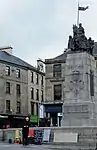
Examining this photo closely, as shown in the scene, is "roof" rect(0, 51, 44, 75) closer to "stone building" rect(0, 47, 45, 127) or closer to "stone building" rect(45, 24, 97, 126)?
"stone building" rect(0, 47, 45, 127)

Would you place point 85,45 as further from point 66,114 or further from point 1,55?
point 1,55

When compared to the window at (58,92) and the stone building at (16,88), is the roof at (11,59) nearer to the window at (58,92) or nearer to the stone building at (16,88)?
the stone building at (16,88)

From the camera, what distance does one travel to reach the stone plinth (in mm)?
30188

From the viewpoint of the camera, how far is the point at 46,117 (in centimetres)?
6662

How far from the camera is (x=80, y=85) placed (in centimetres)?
3056

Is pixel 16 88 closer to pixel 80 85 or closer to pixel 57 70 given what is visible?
pixel 57 70

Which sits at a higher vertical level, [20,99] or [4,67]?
[4,67]

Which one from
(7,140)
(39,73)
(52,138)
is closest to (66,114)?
(52,138)

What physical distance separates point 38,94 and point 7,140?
41006mm

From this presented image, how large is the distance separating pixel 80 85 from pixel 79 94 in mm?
693

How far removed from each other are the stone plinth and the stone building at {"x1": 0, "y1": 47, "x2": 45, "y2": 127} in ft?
106

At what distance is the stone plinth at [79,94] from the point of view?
3019 centimetres

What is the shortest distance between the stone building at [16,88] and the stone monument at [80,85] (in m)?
32.2

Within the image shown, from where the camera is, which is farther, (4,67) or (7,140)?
(4,67)
